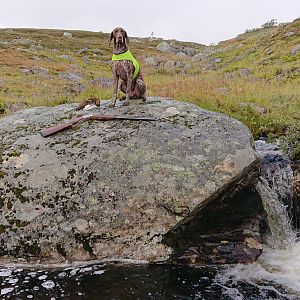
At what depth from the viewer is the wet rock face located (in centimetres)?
664

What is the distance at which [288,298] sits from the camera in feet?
18.8

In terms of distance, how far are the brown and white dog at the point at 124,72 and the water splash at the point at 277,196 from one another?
3469 millimetres

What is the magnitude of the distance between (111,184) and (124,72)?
3407 millimetres

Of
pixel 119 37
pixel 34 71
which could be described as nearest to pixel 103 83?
pixel 119 37

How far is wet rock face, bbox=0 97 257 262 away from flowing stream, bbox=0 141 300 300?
1.02 ft

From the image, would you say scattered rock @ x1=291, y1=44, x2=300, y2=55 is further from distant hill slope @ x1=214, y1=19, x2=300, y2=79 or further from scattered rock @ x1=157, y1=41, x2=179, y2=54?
scattered rock @ x1=157, y1=41, x2=179, y2=54

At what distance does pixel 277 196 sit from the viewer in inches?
349

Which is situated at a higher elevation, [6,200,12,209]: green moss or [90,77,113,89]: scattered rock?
[90,77,113,89]: scattered rock

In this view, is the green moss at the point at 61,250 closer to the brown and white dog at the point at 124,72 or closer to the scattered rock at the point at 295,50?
the brown and white dog at the point at 124,72

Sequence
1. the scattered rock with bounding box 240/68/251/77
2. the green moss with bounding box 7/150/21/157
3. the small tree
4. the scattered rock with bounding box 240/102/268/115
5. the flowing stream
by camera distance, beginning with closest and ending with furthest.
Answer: the flowing stream < the green moss with bounding box 7/150/21/157 < the scattered rock with bounding box 240/102/268/115 < the scattered rock with bounding box 240/68/251/77 < the small tree

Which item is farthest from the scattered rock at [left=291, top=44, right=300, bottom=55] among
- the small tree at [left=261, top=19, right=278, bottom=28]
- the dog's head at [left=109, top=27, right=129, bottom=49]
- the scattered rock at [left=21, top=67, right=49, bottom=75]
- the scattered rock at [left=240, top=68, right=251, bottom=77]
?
the small tree at [left=261, top=19, right=278, bottom=28]

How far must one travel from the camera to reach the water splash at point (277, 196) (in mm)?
7996

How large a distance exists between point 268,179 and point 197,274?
13.3 ft

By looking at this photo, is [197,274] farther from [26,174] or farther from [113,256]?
[26,174]
